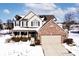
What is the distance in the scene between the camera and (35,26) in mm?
3555

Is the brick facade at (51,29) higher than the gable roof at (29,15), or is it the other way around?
the gable roof at (29,15)

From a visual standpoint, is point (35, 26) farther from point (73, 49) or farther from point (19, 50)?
point (73, 49)

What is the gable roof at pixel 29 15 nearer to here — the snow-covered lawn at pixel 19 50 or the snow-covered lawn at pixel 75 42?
the snow-covered lawn at pixel 19 50

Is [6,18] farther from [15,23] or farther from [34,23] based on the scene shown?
[34,23]

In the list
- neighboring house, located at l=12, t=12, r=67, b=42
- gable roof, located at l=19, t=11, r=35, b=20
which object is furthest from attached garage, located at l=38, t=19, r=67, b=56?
gable roof, located at l=19, t=11, r=35, b=20

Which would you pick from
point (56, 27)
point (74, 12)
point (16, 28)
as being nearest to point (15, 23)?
point (16, 28)

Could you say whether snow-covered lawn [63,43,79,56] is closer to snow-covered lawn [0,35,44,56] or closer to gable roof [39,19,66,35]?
gable roof [39,19,66,35]

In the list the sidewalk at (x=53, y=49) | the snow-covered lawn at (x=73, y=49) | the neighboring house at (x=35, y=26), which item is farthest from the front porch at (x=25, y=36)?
the snow-covered lawn at (x=73, y=49)

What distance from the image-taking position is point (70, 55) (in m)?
3.54

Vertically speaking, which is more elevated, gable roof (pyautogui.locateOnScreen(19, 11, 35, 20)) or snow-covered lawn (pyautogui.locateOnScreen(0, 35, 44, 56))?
gable roof (pyautogui.locateOnScreen(19, 11, 35, 20))

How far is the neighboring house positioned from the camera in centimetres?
355

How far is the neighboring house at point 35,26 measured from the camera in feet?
11.6

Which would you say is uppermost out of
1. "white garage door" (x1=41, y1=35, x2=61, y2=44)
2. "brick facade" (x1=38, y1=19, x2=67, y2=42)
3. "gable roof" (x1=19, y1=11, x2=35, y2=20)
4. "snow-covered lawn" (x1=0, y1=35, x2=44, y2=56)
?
"gable roof" (x1=19, y1=11, x2=35, y2=20)

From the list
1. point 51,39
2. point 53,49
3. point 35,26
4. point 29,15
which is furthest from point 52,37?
point 29,15
